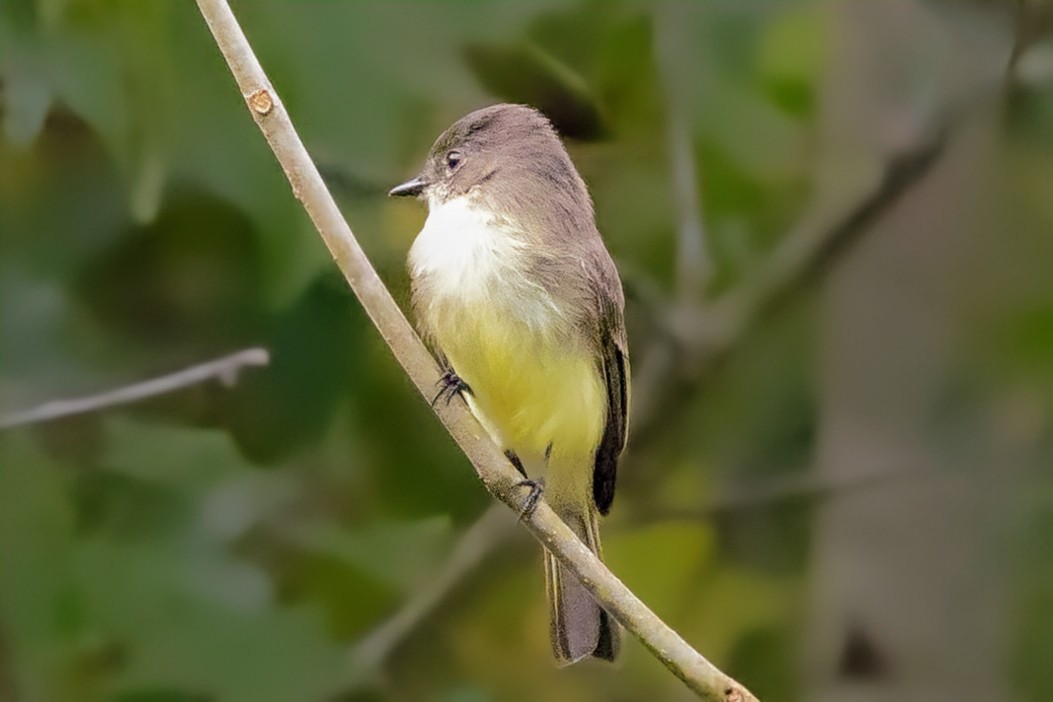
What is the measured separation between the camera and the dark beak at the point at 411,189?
107 cm

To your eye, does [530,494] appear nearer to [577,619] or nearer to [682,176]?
[577,619]

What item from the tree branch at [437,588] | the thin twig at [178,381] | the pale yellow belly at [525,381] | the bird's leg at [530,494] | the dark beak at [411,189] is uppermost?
the dark beak at [411,189]

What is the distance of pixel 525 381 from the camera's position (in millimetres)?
993

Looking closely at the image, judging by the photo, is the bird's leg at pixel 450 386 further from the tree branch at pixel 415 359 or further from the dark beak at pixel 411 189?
the dark beak at pixel 411 189

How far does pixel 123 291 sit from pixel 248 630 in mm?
355

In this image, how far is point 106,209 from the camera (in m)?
1.19

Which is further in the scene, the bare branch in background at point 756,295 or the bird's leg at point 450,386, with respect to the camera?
the bare branch in background at point 756,295

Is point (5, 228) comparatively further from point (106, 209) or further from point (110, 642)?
point (110, 642)

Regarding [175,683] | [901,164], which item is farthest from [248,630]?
[901,164]

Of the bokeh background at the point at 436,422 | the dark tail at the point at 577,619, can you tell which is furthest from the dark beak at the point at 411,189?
the dark tail at the point at 577,619

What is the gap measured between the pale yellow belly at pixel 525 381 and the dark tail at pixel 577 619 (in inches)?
4.1

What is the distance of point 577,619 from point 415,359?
39cm

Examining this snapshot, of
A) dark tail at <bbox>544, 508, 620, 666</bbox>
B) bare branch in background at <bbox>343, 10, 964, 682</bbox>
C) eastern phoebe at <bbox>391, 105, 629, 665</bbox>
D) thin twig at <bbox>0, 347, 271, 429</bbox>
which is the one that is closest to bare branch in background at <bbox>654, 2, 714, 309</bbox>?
bare branch in background at <bbox>343, 10, 964, 682</bbox>

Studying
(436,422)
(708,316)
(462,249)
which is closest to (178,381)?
(436,422)
